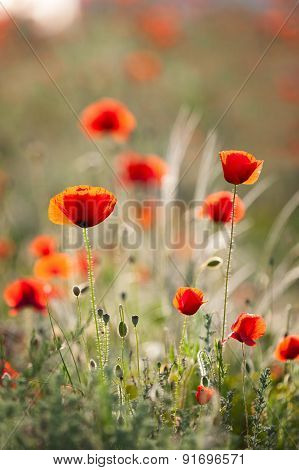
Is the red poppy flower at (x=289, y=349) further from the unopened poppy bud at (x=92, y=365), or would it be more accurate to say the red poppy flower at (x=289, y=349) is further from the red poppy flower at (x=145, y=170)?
the red poppy flower at (x=145, y=170)

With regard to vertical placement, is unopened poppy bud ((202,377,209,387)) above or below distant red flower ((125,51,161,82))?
below

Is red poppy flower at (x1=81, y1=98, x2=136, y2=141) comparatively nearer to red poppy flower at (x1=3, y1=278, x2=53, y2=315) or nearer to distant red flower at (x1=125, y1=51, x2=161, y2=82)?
red poppy flower at (x1=3, y1=278, x2=53, y2=315)

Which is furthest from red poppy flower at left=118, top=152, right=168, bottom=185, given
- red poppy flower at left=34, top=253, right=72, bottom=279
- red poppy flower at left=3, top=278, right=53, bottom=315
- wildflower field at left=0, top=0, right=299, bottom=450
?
red poppy flower at left=3, top=278, right=53, bottom=315

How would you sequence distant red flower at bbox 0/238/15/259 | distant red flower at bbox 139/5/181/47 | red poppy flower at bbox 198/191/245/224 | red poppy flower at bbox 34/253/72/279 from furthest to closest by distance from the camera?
distant red flower at bbox 139/5/181/47
distant red flower at bbox 0/238/15/259
red poppy flower at bbox 34/253/72/279
red poppy flower at bbox 198/191/245/224

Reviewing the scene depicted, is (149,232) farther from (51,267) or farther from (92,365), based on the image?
(92,365)

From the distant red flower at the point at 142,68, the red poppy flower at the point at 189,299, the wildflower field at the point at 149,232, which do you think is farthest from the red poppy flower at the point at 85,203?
the distant red flower at the point at 142,68

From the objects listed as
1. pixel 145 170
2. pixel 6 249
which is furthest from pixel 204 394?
pixel 6 249
